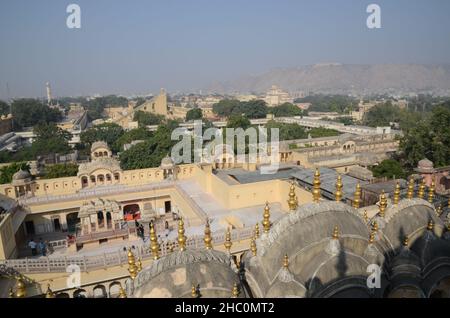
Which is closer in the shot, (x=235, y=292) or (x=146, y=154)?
(x=235, y=292)

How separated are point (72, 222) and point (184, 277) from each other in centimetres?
1936

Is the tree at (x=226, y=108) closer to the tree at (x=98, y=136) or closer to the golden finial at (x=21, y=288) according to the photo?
the tree at (x=98, y=136)

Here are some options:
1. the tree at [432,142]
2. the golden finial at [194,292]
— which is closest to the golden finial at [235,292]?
the golden finial at [194,292]

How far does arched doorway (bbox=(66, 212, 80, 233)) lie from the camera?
842 inches

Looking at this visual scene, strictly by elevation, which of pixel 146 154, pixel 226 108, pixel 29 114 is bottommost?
pixel 146 154

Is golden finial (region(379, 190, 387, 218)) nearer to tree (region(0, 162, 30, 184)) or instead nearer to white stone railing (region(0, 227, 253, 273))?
white stone railing (region(0, 227, 253, 273))

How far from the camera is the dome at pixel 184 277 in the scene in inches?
212

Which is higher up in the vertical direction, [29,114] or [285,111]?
[29,114]

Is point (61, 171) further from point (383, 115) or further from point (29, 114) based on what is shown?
point (383, 115)

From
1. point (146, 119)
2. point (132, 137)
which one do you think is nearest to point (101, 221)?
point (132, 137)

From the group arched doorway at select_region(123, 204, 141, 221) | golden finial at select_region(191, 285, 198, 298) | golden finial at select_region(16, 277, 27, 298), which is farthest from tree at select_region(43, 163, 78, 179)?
golden finial at select_region(191, 285, 198, 298)

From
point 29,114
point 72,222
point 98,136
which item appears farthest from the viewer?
point 29,114

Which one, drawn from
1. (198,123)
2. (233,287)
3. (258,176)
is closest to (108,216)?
(258,176)

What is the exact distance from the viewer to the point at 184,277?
18.2ft
